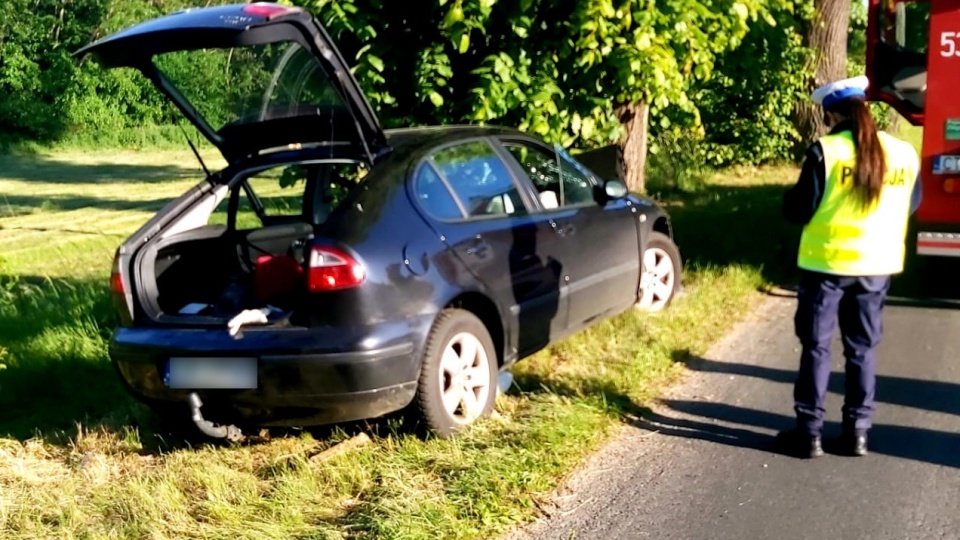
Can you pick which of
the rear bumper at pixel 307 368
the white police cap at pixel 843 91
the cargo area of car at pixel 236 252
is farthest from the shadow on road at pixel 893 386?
the cargo area of car at pixel 236 252

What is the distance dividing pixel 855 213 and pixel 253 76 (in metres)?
3.12

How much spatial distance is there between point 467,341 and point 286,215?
5.87 feet

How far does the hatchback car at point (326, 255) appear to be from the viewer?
490 cm

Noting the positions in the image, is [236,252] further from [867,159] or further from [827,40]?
[827,40]

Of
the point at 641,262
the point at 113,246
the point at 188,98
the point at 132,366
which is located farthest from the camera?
the point at 113,246

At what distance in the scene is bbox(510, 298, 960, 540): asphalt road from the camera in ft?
14.1

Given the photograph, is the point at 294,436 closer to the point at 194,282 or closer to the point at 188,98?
the point at 194,282

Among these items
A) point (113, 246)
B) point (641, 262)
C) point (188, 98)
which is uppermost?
point (188, 98)

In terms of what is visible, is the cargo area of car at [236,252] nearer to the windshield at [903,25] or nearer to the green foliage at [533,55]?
the green foliage at [533,55]

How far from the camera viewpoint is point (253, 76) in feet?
18.7

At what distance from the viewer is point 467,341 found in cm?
538

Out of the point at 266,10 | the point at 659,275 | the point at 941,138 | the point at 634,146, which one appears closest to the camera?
the point at 266,10

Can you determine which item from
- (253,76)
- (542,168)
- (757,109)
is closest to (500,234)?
(542,168)

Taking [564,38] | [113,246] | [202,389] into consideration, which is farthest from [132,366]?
[113,246]
